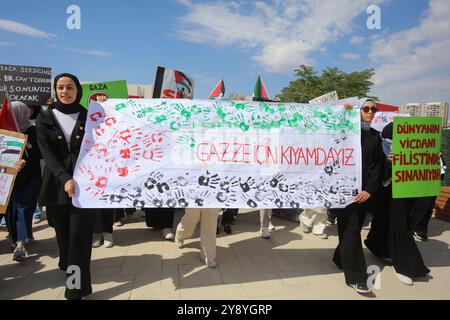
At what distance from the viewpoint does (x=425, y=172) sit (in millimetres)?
3500

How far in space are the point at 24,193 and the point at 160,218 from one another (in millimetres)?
1820

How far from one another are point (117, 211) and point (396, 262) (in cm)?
426

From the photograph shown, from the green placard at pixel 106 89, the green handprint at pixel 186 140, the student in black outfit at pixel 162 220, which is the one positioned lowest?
the student in black outfit at pixel 162 220

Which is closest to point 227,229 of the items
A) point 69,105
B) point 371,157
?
point 371,157

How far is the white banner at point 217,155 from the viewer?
116 inches

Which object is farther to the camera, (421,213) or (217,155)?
(421,213)

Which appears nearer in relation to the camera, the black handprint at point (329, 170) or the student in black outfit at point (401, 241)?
the black handprint at point (329, 170)

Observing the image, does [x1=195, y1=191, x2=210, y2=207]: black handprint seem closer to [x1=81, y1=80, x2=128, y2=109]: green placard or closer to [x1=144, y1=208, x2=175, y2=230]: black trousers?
[x1=144, y1=208, x2=175, y2=230]: black trousers

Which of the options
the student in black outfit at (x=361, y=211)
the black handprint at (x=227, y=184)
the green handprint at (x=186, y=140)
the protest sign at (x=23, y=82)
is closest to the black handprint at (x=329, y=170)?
the student in black outfit at (x=361, y=211)

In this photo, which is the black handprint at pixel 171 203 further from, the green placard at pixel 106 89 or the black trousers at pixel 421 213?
the black trousers at pixel 421 213

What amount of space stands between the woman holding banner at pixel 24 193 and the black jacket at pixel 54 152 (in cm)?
122

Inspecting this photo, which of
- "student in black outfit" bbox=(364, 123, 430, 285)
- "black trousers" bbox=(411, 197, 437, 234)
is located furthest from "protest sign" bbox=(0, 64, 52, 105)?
"black trousers" bbox=(411, 197, 437, 234)

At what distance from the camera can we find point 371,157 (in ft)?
10.9

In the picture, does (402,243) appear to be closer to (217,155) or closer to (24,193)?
(217,155)
